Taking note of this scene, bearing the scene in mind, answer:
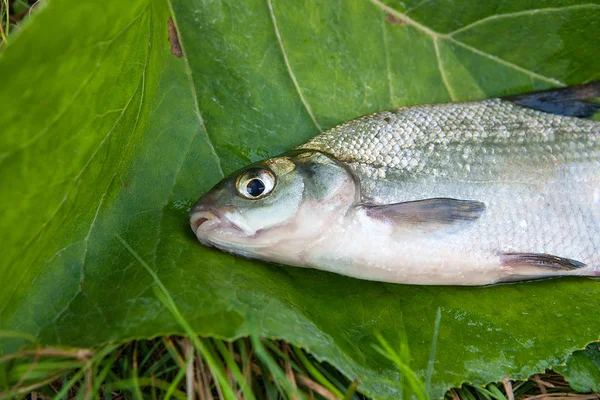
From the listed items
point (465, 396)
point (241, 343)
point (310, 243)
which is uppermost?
point (310, 243)

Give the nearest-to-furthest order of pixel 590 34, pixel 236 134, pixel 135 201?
1. pixel 135 201
2. pixel 236 134
3. pixel 590 34

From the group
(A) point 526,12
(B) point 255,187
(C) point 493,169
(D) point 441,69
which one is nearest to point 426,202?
(C) point 493,169

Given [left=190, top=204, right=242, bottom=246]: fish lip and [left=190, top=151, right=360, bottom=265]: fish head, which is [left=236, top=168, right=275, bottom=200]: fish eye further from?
[left=190, top=204, right=242, bottom=246]: fish lip

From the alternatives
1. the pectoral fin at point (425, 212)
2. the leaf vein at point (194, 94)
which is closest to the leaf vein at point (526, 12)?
the pectoral fin at point (425, 212)

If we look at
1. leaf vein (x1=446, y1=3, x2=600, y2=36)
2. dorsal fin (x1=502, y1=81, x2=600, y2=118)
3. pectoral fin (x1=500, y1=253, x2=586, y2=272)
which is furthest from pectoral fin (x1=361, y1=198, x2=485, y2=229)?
leaf vein (x1=446, y1=3, x2=600, y2=36)

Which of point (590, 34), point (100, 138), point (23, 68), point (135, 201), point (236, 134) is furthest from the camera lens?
point (590, 34)

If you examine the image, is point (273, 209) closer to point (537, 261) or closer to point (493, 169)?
point (493, 169)

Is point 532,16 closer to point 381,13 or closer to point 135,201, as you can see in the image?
point 381,13

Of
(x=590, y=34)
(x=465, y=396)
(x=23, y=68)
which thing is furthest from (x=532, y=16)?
(x=23, y=68)
